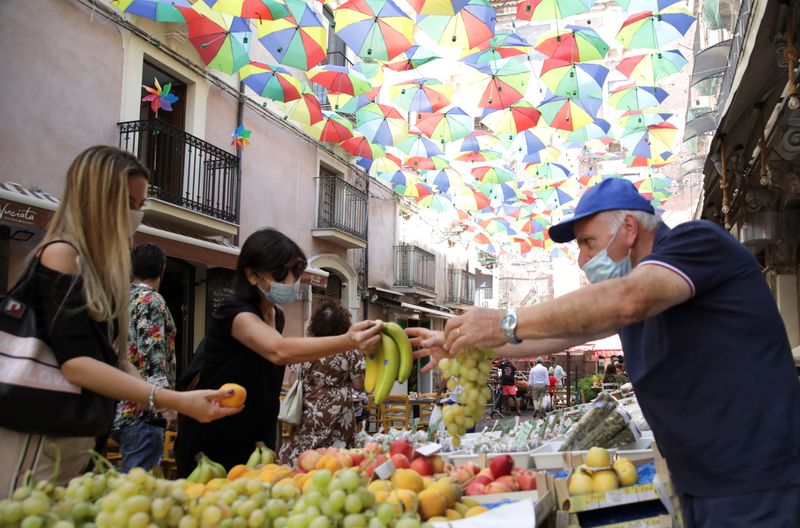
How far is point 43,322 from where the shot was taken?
1948 mm

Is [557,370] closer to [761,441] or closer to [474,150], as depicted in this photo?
[474,150]

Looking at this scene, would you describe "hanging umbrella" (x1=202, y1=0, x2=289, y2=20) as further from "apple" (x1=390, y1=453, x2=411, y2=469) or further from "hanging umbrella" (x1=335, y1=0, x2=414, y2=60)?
"apple" (x1=390, y1=453, x2=411, y2=469)

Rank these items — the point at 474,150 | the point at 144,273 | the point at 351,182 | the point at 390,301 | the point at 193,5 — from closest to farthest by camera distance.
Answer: the point at 144,273 < the point at 193,5 < the point at 474,150 < the point at 351,182 < the point at 390,301

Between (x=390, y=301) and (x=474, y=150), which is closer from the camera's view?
(x=474, y=150)

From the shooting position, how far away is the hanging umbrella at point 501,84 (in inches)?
404

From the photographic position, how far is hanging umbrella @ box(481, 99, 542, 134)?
11.6 meters

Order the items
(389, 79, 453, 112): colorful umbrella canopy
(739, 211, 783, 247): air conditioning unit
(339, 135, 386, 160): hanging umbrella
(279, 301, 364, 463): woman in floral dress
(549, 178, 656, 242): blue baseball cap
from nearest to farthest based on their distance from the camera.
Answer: (549, 178, 656, 242): blue baseball cap < (279, 301, 364, 463): woman in floral dress < (739, 211, 783, 247): air conditioning unit < (389, 79, 453, 112): colorful umbrella canopy < (339, 135, 386, 160): hanging umbrella

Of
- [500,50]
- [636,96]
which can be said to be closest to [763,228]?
[636,96]

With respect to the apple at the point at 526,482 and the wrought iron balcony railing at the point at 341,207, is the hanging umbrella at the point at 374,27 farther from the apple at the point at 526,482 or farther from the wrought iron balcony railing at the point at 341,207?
the wrought iron balcony railing at the point at 341,207

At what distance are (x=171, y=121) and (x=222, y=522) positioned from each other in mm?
11204

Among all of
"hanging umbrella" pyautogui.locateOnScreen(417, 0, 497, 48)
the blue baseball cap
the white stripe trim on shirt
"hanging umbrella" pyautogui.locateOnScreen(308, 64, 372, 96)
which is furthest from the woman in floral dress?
"hanging umbrella" pyautogui.locateOnScreen(308, 64, 372, 96)

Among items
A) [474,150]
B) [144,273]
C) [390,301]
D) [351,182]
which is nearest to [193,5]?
[144,273]

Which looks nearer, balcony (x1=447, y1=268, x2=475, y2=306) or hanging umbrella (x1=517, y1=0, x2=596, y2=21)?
hanging umbrella (x1=517, y1=0, x2=596, y2=21)

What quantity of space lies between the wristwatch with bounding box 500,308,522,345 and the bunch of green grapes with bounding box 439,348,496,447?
0.43 meters
